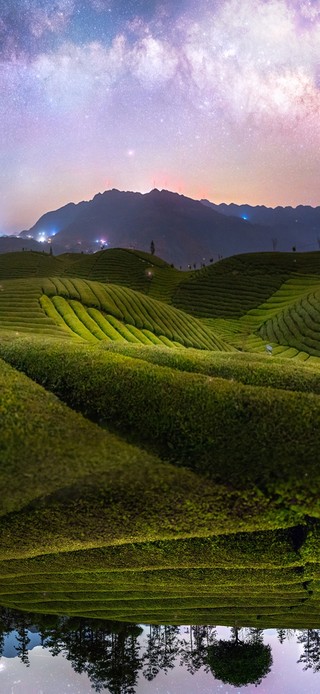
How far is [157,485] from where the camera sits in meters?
5.07

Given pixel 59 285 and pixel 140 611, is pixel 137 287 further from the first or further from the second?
pixel 140 611

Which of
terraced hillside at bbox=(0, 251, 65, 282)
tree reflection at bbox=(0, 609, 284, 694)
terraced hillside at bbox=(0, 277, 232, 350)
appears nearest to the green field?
tree reflection at bbox=(0, 609, 284, 694)

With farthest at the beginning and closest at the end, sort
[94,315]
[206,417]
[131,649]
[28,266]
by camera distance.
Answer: [28,266], [94,315], [131,649], [206,417]

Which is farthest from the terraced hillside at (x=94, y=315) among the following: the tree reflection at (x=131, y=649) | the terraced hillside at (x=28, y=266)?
the terraced hillside at (x=28, y=266)

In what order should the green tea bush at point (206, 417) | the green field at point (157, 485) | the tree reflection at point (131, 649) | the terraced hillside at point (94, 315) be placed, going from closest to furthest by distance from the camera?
the green tea bush at point (206, 417) → the green field at point (157, 485) → the tree reflection at point (131, 649) → the terraced hillside at point (94, 315)

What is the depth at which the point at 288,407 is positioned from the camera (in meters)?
5.53

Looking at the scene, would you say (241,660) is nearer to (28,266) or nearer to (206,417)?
(206,417)

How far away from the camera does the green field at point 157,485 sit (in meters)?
5.05

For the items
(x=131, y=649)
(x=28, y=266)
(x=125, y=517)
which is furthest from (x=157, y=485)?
(x=28, y=266)

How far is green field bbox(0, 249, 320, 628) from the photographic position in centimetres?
505

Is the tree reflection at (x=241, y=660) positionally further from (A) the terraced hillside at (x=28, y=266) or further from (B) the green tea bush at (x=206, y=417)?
(A) the terraced hillside at (x=28, y=266)

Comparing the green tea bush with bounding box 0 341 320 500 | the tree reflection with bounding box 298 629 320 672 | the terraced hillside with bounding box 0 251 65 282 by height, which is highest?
the terraced hillside with bounding box 0 251 65 282

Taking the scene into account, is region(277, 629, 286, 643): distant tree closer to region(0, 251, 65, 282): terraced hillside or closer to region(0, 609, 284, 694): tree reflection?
region(0, 609, 284, 694): tree reflection

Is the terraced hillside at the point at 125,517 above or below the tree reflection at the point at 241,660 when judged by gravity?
above
